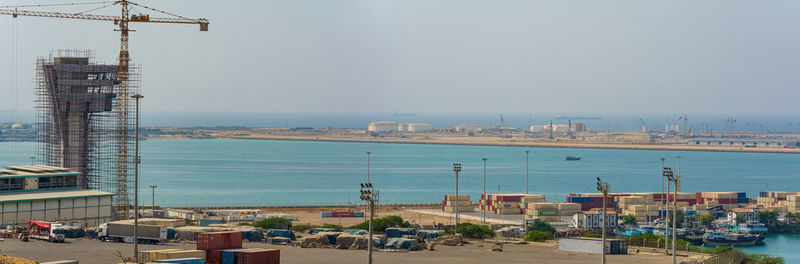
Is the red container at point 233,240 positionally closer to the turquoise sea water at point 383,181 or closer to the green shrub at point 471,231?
the green shrub at point 471,231

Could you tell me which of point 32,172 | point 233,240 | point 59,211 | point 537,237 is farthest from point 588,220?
point 233,240

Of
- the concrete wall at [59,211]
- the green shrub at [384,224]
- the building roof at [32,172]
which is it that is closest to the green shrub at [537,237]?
the green shrub at [384,224]

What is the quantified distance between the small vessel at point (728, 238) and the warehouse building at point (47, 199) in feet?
150

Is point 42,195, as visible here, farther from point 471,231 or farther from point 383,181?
point 383,181

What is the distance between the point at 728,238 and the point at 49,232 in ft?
174

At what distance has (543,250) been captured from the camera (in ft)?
153

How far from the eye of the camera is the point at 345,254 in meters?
43.0

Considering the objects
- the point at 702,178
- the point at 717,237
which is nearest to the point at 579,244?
the point at 717,237

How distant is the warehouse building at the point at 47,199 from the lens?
53.0 meters

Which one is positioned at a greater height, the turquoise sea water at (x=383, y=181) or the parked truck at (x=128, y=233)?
the parked truck at (x=128, y=233)

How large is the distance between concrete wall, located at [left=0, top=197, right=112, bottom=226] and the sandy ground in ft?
25.6

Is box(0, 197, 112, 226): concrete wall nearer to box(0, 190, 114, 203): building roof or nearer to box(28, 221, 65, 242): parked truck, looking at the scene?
box(0, 190, 114, 203): building roof

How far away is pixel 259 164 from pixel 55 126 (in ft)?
386

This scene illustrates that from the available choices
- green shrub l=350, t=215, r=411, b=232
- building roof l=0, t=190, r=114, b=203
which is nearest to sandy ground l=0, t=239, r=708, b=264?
building roof l=0, t=190, r=114, b=203
